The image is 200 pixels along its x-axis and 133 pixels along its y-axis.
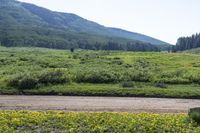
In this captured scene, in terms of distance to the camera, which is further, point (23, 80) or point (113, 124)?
point (23, 80)

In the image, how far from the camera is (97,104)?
3275cm

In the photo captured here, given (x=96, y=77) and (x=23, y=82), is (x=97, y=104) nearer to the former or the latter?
(x=23, y=82)

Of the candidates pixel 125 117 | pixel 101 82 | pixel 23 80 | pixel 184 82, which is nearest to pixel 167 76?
pixel 184 82

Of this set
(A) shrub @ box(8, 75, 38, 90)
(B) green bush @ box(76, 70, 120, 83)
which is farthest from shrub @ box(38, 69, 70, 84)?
(B) green bush @ box(76, 70, 120, 83)

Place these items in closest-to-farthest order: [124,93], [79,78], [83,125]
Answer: [83,125] → [124,93] → [79,78]

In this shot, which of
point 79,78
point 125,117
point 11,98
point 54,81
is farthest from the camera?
point 79,78

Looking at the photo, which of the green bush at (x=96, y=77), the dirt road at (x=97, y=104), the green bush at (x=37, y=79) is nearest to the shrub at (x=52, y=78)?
the green bush at (x=37, y=79)

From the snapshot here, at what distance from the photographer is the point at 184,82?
155 feet

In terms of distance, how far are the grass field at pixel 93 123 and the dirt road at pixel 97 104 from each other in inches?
226

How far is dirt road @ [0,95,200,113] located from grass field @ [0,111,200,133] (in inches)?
226

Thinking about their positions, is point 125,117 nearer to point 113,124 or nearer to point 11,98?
point 113,124

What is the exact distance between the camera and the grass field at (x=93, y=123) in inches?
849

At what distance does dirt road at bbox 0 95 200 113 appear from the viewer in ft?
102

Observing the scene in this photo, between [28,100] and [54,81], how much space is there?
827 centimetres
